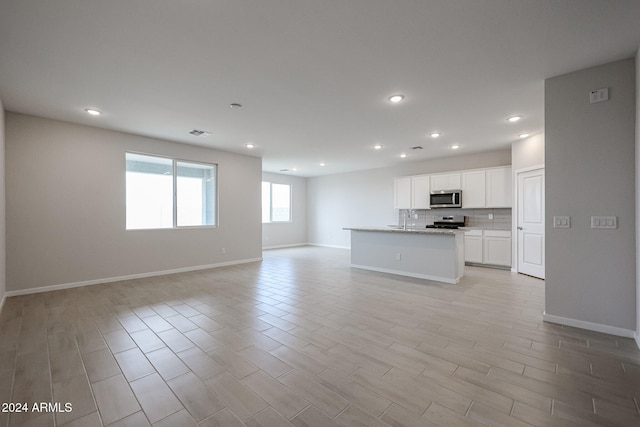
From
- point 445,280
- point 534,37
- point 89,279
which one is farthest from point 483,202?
point 89,279

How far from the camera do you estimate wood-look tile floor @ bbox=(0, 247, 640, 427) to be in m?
1.68

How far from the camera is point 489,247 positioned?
6.32 metres

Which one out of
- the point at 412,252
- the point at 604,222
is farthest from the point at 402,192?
the point at 604,222

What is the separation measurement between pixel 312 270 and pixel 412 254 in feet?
6.84

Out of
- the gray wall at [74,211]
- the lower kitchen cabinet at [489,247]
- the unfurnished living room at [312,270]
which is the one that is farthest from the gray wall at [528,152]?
the gray wall at [74,211]

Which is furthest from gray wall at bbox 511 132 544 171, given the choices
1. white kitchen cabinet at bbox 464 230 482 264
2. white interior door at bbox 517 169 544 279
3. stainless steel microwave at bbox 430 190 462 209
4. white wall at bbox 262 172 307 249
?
white wall at bbox 262 172 307 249

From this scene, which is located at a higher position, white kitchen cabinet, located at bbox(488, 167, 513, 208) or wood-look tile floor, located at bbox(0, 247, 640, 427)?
white kitchen cabinet, located at bbox(488, 167, 513, 208)

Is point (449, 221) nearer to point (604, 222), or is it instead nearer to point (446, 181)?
point (446, 181)

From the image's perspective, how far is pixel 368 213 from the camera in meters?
9.19

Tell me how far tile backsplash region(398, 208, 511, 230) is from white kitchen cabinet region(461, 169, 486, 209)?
12.3 inches

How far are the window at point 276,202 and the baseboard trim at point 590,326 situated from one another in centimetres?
813

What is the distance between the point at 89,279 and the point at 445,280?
19.9 feet

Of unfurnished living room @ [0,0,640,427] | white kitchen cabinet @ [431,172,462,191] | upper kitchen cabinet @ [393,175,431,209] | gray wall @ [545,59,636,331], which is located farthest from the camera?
upper kitchen cabinet @ [393,175,431,209]

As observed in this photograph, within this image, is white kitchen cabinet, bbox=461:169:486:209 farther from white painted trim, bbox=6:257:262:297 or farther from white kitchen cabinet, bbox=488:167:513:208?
white painted trim, bbox=6:257:262:297
